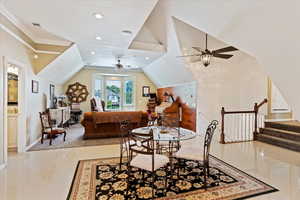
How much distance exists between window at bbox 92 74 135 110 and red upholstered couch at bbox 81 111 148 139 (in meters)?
4.20

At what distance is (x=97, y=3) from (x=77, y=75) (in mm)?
6674

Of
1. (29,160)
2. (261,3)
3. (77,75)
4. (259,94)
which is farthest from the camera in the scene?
(77,75)

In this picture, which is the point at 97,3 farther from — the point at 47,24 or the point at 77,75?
the point at 77,75

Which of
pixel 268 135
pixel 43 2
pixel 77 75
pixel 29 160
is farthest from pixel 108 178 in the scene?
pixel 77 75

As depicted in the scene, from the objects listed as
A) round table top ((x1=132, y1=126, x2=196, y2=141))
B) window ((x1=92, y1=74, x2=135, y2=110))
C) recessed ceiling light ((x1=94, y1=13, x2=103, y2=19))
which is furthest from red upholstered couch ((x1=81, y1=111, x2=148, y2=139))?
window ((x1=92, y1=74, x2=135, y2=110))

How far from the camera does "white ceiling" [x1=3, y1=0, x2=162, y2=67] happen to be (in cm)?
292

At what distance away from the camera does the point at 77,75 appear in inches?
349

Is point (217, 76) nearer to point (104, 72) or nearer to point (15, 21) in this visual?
point (15, 21)

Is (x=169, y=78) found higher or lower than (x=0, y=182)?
higher

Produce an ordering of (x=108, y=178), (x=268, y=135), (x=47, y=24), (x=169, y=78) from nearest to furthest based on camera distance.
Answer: (x=108, y=178) → (x=47, y=24) → (x=268, y=135) → (x=169, y=78)

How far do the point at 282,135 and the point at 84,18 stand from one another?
238 inches

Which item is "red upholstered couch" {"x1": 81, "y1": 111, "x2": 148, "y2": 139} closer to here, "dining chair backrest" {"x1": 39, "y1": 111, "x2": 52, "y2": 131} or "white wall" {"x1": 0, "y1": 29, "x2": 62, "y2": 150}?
"dining chair backrest" {"x1": 39, "y1": 111, "x2": 52, "y2": 131}

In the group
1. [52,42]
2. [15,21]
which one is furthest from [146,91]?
[15,21]

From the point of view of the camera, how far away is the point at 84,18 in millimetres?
3482
